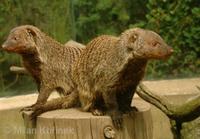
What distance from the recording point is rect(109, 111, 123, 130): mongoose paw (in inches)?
152

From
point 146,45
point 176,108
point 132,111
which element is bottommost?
point 176,108

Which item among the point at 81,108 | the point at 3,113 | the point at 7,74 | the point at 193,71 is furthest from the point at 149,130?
the point at 193,71

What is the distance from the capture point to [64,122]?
392 cm

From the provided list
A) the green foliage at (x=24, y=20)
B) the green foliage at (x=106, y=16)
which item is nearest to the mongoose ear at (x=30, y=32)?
the green foliage at (x=24, y=20)

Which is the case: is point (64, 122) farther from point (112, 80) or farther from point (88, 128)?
point (112, 80)

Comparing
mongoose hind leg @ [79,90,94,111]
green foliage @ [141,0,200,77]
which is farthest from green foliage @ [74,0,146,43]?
mongoose hind leg @ [79,90,94,111]

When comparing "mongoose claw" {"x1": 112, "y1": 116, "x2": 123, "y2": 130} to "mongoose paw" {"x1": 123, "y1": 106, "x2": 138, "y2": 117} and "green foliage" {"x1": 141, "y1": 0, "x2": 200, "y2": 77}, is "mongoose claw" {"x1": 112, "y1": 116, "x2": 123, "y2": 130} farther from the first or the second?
"green foliage" {"x1": 141, "y1": 0, "x2": 200, "y2": 77}

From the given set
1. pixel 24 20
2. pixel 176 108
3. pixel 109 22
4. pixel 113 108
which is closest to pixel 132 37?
pixel 113 108

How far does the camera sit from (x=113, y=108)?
383cm

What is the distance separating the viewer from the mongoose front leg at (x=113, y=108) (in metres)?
3.79

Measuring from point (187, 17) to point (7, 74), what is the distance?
7.39 feet

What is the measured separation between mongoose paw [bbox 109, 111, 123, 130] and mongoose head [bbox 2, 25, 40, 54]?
2.10 feet

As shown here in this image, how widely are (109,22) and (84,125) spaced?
3681mm

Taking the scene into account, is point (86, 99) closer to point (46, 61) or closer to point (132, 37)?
point (46, 61)
